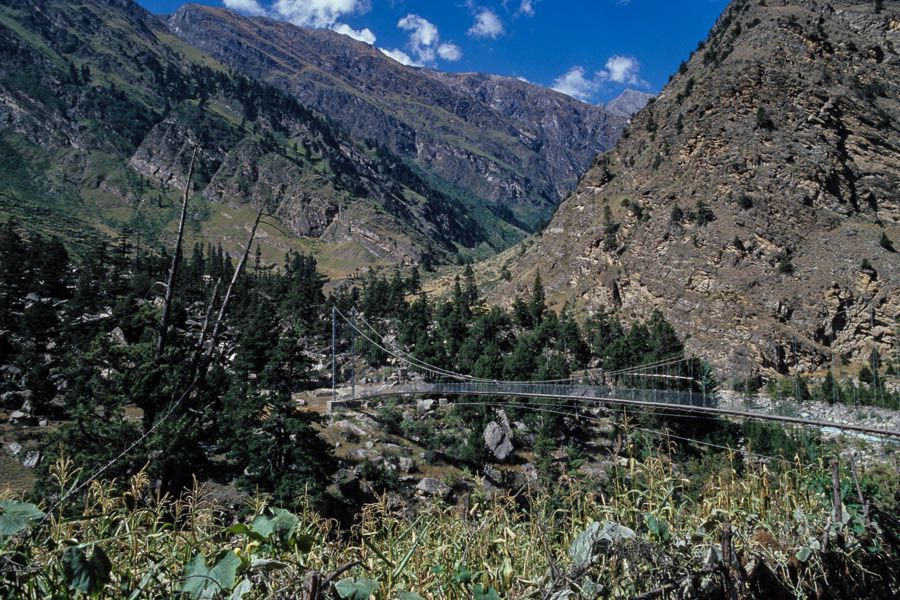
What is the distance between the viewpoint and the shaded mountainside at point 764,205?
107 feet

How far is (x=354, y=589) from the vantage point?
841mm

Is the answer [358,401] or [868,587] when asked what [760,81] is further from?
[868,587]

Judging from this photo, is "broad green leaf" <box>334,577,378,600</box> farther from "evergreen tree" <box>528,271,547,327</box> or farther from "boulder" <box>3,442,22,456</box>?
"evergreen tree" <box>528,271,547,327</box>

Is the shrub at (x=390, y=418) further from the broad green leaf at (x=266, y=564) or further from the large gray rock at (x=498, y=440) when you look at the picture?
the broad green leaf at (x=266, y=564)

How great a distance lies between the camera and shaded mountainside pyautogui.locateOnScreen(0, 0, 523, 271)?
11131 centimetres

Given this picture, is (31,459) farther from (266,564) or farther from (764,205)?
(764,205)

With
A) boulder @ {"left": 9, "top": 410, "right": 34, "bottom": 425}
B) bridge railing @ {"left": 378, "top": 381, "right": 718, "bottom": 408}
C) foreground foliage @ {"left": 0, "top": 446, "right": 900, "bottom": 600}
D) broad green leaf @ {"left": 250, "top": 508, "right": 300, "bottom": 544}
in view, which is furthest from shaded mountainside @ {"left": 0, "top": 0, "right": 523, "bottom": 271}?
broad green leaf @ {"left": 250, "top": 508, "right": 300, "bottom": 544}

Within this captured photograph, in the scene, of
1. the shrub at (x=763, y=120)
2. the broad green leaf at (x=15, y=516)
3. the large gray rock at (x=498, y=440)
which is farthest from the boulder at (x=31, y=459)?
the shrub at (x=763, y=120)

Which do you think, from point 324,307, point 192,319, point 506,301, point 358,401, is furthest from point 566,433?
point 192,319

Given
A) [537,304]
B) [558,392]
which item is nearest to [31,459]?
[558,392]

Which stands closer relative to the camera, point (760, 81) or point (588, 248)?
point (760, 81)

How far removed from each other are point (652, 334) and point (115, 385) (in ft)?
103

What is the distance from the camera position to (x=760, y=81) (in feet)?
137

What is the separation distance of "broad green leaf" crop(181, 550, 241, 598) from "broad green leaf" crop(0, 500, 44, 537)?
268 millimetres
